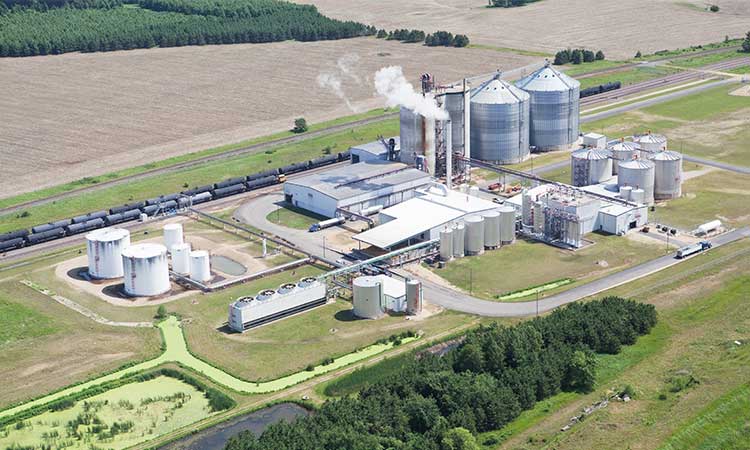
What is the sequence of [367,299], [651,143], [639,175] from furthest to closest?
1. [651,143]
2. [639,175]
3. [367,299]

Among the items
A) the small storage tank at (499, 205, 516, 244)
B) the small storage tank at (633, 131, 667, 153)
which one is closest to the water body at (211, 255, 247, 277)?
the small storage tank at (499, 205, 516, 244)

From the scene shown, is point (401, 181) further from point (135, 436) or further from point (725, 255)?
point (135, 436)

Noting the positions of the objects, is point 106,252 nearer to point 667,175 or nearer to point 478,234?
point 478,234

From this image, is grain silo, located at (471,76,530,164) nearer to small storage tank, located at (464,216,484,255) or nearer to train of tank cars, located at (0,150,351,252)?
train of tank cars, located at (0,150,351,252)

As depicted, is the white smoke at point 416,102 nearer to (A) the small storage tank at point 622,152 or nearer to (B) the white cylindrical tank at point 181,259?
(A) the small storage tank at point 622,152

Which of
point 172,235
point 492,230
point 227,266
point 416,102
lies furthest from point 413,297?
point 416,102

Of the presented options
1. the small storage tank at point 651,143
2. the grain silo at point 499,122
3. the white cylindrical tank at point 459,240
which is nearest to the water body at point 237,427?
the white cylindrical tank at point 459,240
